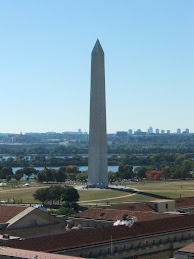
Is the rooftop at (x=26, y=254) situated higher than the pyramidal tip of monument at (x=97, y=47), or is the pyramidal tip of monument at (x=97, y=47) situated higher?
the pyramidal tip of monument at (x=97, y=47)

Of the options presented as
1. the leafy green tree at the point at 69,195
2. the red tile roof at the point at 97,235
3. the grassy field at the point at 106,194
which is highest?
the red tile roof at the point at 97,235

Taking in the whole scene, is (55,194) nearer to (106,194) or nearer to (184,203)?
(106,194)

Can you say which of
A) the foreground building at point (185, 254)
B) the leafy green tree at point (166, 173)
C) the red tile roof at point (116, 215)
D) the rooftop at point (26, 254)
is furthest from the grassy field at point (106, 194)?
the rooftop at point (26, 254)

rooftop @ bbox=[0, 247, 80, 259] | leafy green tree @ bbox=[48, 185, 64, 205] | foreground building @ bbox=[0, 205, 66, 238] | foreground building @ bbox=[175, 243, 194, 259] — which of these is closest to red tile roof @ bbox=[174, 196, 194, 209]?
foreground building @ bbox=[0, 205, 66, 238]

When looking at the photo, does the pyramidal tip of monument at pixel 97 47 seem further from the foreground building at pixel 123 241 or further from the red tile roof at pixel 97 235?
the foreground building at pixel 123 241

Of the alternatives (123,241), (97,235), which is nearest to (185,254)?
(123,241)

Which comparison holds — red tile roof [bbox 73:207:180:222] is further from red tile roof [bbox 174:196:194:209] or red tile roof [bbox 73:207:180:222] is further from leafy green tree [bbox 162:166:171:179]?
leafy green tree [bbox 162:166:171:179]

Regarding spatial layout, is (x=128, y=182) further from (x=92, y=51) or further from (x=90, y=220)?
(x=90, y=220)
